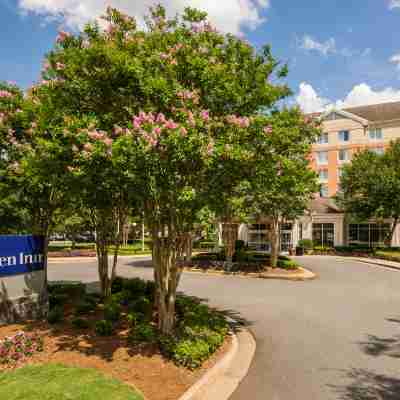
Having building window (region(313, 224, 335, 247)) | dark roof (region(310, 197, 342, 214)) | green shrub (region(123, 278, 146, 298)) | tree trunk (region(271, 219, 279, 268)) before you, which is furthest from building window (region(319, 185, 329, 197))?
green shrub (region(123, 278, 146, 298))

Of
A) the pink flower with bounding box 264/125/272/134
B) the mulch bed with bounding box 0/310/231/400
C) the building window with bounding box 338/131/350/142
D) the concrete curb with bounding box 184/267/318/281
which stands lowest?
the concrete curb with bounding box 184/267/318/281

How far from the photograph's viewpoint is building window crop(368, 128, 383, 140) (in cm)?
4888

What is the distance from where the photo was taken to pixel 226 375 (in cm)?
694

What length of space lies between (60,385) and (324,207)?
42.1 meters

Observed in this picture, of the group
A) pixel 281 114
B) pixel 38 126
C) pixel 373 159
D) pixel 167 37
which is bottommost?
pixel 38 126

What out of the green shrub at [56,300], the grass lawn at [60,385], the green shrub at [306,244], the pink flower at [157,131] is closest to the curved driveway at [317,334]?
the grass lawn at [60,385]

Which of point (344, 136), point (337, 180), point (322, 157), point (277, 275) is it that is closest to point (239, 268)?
point (277, 275)

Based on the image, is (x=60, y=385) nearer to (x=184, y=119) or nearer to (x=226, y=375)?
(x=226, y=375)

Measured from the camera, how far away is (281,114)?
8680mm

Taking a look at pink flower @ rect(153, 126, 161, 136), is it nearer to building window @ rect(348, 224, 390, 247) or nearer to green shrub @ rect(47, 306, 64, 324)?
green shrub @ rect(47, 306, 64, 324)

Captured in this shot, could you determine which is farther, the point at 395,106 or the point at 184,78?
the point at 395,106

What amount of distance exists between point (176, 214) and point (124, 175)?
1736mm

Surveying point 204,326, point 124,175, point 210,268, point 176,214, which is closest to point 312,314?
point 204,326

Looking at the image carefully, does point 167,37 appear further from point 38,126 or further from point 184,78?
point 38,126
